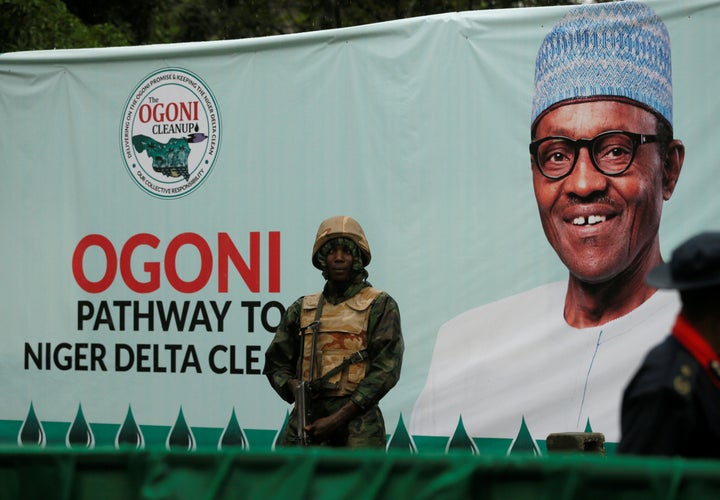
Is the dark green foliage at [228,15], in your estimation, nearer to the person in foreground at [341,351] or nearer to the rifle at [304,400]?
the person in foreground at [341,351]

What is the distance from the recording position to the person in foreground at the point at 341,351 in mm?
6105

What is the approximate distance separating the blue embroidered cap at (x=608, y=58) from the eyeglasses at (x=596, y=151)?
0.17 metres

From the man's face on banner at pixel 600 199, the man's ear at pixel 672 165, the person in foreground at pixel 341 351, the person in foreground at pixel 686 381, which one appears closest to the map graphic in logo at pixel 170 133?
the person in foreground at pixel 341 351

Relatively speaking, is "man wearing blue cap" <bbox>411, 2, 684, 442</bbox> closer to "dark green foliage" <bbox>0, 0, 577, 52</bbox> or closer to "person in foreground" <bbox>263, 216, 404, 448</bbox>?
"person in foreground" <bbox>263, 216, 404, 448</bbox>

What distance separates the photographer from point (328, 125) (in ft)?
22.3

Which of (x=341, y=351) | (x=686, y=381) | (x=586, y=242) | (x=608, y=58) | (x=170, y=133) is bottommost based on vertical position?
(x=341, y=351)

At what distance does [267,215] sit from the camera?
695 centimetres

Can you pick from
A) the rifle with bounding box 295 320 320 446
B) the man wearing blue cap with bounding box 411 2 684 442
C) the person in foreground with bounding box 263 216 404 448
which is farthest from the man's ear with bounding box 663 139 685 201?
the rifle with bounding box 295 320 320 446

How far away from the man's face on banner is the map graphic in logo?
203 centimetres

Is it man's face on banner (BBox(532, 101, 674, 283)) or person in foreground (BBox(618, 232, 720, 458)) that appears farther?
man's face on banner (BBox(532, 101, 674, 283))

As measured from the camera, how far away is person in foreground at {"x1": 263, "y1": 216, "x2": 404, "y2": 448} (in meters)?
6.11

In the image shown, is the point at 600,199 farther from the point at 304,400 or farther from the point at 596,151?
the point at 304,400

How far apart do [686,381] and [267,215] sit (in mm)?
4525

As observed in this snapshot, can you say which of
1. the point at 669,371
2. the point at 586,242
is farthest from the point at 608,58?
the point at 669,371
